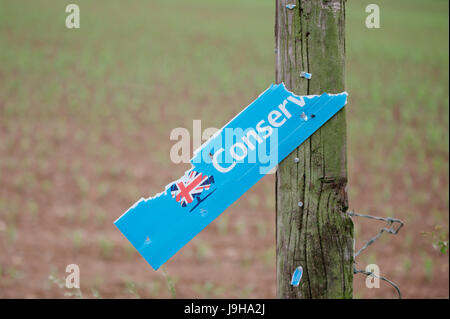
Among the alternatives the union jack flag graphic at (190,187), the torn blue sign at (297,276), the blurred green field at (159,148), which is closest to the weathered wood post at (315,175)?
the torn blue sign at (297,276)

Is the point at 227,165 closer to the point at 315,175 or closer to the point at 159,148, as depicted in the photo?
the point at 315,175

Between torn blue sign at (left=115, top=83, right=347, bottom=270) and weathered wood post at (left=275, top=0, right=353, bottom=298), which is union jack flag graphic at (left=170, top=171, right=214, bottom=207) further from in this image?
weathered wood post at (left=275, top=0, right=353, bottom=298)

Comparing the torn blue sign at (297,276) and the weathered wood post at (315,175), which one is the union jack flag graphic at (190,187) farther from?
the torn blue sign at (297,276)

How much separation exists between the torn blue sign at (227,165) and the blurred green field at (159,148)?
1.01m

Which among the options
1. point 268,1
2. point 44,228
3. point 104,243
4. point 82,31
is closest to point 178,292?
point 104,243

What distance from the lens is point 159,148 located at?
956 cm

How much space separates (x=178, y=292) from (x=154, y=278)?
0.42 meters

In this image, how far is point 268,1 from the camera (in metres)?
39.2

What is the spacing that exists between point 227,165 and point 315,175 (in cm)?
37

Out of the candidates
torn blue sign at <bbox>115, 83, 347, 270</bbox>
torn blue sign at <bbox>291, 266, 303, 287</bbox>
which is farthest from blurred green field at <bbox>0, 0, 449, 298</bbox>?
torn blue sign at <bbox>291, 266, 303, 287</bbox>

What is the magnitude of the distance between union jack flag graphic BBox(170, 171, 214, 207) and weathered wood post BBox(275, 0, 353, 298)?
1.05 ft

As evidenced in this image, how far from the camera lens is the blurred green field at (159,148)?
204 inches

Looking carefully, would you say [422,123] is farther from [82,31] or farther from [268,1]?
[268,1]

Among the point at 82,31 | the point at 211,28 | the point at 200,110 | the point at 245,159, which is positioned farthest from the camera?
the point at 211,28
